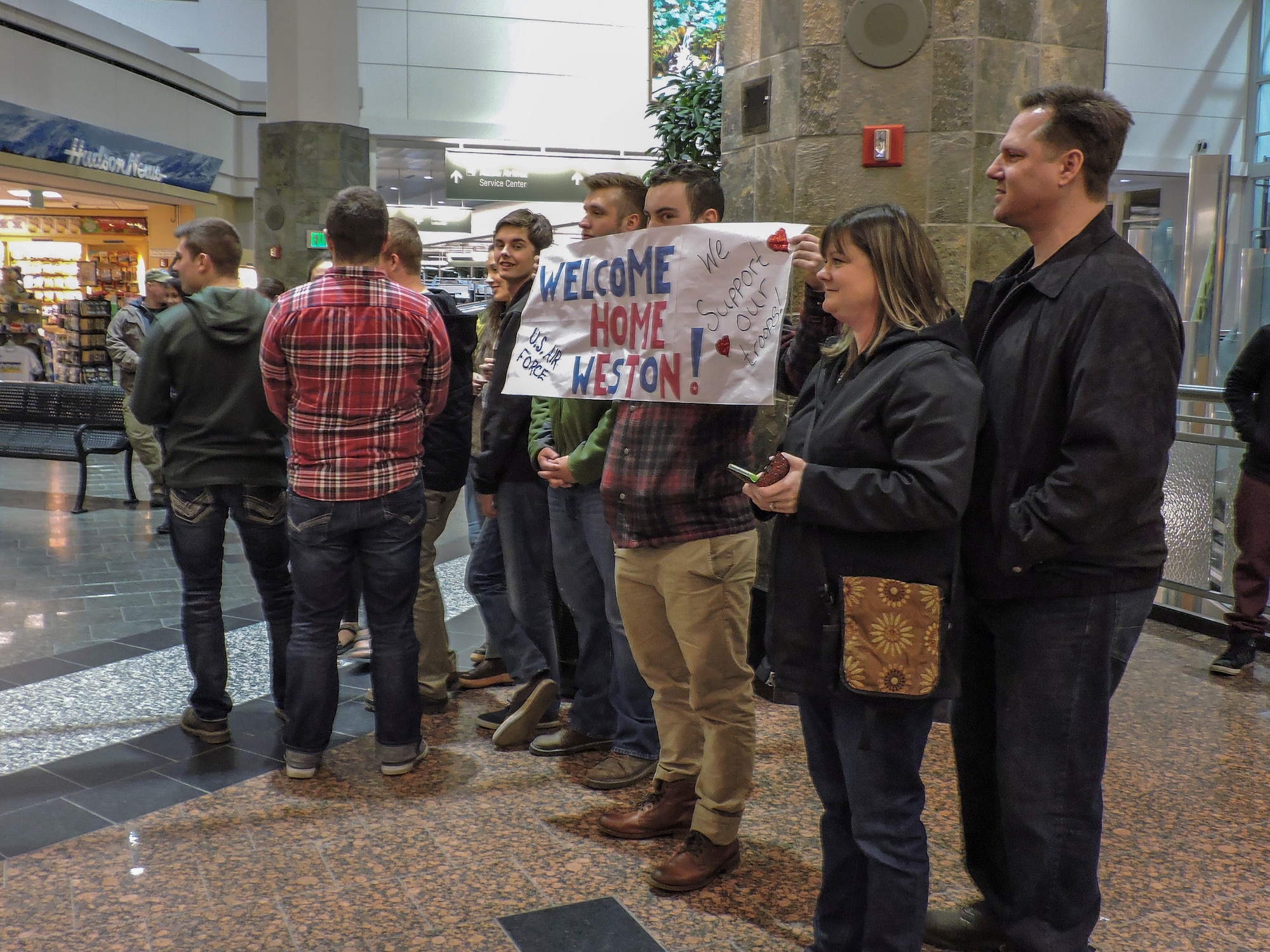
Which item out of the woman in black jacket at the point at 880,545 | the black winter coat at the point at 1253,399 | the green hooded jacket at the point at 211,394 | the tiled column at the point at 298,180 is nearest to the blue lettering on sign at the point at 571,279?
the woman in black jacket at the point at 880,545

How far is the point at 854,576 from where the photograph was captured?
215 cm

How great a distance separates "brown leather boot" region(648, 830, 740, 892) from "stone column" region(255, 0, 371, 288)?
10.2 metres

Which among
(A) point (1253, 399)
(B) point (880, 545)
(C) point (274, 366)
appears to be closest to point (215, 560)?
(C) point (274, 366)

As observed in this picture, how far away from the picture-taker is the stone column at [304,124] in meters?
11.4

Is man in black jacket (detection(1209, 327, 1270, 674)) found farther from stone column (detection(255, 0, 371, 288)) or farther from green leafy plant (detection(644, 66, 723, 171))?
stone column (detection(255, 0, 371, 288))

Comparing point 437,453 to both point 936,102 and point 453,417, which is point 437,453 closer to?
point 453,417

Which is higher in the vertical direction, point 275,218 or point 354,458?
point 275,218

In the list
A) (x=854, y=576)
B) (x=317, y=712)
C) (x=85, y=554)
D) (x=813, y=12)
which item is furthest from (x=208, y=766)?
(x=85, y=554)

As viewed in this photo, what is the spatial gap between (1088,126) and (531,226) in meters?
2.29

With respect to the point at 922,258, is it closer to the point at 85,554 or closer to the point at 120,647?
the point at 120,647

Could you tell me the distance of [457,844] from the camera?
3.16 meters

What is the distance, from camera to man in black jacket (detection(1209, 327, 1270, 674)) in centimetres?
482

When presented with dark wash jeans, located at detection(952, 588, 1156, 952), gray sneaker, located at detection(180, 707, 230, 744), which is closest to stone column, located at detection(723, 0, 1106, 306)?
dark wash jeans, located at detection(952, 588, 1156, 952)

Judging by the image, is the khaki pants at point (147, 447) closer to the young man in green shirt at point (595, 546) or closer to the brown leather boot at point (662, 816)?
the young man in green shirt at point (595, 546)
